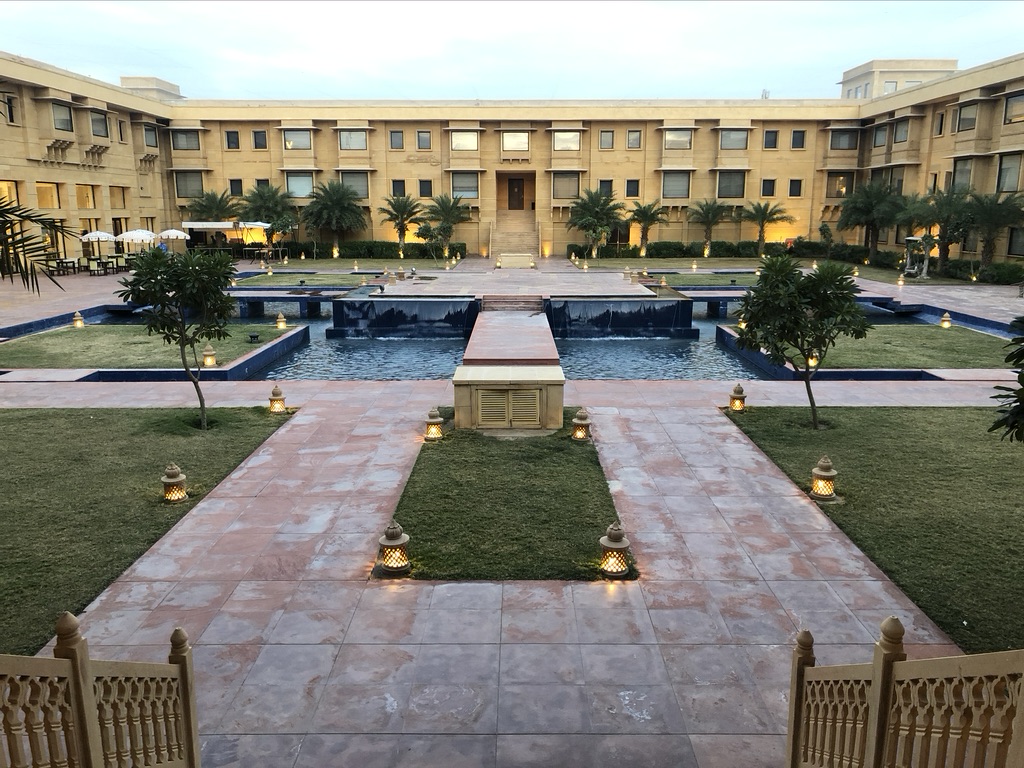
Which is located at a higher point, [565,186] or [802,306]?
[565,186]

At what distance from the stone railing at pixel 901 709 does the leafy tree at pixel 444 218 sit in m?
41.2

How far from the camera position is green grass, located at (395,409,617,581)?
8289 millimetres

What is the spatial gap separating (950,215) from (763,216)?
13.6 metres

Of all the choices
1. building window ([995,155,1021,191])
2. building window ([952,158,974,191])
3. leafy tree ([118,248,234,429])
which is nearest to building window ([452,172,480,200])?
building window ([952,158,974,191])

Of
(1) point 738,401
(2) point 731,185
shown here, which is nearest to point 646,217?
(2) point 731,185

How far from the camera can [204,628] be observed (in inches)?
278

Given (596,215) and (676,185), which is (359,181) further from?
(676,185)

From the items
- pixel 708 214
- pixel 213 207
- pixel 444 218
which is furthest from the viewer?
pixel 708 214

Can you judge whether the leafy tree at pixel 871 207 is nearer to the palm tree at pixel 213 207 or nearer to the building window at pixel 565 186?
the building window at pixel 565 186

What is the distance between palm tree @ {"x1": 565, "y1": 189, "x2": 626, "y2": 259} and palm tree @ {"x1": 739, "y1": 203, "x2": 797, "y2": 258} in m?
7.74

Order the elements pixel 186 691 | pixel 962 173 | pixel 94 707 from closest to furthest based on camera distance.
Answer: pixel 94 707 < pixel 186 691 < pixel 962 173

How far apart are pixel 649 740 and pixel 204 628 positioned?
3.99 metres

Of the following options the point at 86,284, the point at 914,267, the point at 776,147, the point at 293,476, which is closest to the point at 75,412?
the point at 293,476

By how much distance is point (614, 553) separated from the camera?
8000mm
